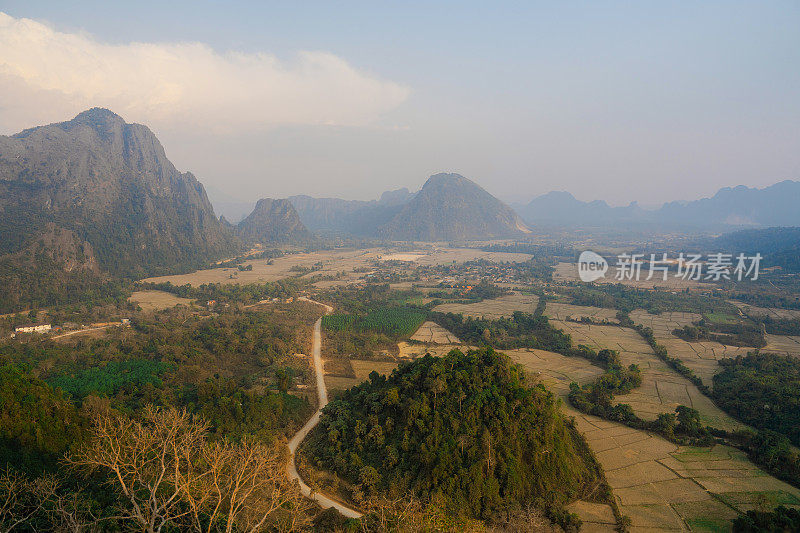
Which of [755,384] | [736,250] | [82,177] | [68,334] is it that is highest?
[82,177]

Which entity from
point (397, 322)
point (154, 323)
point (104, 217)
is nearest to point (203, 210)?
point (104, 217)

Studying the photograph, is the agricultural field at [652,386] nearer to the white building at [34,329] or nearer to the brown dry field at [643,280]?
the brown dry field at [643,280]

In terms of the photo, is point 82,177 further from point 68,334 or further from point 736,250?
point 736,250

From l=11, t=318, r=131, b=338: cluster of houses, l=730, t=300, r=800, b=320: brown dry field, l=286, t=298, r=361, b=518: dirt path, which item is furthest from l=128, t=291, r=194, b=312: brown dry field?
l=730, t=300, r=800, b=320: brown dry field

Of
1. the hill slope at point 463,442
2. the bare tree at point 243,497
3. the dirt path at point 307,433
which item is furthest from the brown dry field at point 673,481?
the bare tree at point 243,497

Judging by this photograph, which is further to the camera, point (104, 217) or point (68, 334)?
point (104, 217)

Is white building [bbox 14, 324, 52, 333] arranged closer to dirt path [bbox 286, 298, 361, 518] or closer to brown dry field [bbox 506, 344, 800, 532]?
dirt path [bbox 286, 298, 361, 518]

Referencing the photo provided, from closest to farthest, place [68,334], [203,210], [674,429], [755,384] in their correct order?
[674,429]
[755,384]
[68,334]
[203,210]
